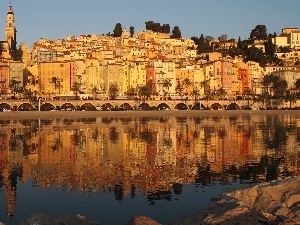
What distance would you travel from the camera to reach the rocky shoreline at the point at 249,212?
9.94m

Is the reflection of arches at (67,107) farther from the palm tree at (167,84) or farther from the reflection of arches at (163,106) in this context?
the palm tree at (167,84)

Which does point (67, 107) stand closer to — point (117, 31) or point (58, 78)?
point (58, 78)

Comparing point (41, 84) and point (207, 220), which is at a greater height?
point (41, 84)

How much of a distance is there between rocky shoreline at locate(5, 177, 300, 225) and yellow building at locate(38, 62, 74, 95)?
11177 cm

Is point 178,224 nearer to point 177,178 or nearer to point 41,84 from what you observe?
point 177,178

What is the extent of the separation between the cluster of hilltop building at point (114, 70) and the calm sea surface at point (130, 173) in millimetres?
81039

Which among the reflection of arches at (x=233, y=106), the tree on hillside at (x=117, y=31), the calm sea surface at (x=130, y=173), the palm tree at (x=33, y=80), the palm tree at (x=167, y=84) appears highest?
the tree on hillside at (x=117, y=31)

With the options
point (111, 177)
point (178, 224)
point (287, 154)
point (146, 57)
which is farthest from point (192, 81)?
point (178, 224)

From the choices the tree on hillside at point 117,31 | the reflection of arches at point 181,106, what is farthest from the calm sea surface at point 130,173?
the tree on hillside at point 117,31

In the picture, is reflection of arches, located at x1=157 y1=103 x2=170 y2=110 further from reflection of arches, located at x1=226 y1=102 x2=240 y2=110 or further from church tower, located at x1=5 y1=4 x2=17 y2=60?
church tower, located at x1=5 y1=4 x2=17 y2=60

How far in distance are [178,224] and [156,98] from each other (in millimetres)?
107148

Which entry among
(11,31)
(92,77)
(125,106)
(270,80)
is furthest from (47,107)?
(270,80)

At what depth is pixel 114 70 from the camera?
12512cm

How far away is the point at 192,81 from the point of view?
138875 millimetres
